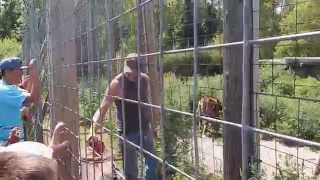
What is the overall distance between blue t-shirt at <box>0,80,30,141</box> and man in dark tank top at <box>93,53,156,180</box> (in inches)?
37.8

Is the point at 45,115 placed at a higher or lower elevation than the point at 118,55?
lower

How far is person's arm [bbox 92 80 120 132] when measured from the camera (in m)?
3.72

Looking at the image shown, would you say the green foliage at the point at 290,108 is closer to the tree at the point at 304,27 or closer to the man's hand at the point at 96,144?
the tree at the point at 304,27

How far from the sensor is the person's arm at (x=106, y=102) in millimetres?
3719

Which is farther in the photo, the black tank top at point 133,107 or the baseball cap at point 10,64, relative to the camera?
the baseball cap at point 10,64

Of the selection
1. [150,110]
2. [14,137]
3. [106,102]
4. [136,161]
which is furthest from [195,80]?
[14,137]

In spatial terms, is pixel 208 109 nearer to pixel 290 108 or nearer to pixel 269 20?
pixel 269 20

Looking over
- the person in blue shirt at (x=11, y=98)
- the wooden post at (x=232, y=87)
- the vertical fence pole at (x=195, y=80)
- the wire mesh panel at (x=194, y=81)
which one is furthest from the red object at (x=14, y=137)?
the vertical fence pole at (x=195, y=80)

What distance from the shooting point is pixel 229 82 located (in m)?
2.66

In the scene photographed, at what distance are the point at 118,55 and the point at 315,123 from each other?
1.39 metres

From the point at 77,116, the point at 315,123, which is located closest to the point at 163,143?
the point at 315,123

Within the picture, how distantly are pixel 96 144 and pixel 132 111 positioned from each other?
1.26ft

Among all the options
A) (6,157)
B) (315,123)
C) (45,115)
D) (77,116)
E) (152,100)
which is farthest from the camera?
(45,115)

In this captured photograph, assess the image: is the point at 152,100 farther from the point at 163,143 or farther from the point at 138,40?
the point at 163,143
